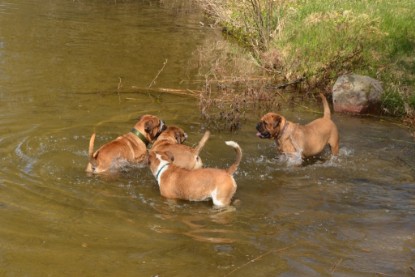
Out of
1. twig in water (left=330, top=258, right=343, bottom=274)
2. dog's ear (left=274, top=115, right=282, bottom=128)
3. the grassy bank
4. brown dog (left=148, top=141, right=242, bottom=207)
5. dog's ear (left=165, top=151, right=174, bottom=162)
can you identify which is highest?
the grassy bank

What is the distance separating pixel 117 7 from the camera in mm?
26938

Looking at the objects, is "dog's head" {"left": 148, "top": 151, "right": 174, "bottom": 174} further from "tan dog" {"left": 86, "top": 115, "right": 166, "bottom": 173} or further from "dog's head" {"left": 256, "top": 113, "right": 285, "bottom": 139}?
"dog's head" {"left": 256, "top": 113, "right": 285, "bottom": 139}

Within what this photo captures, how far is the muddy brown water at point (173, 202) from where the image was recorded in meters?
5.69

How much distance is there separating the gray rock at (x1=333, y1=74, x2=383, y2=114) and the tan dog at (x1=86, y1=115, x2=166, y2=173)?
5.49 meters

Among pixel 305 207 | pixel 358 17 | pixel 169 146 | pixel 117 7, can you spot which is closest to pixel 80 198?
pixel 169 146

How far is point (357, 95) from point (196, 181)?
6490 millimetres

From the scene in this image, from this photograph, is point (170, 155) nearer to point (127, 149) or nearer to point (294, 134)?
point (127, 149)

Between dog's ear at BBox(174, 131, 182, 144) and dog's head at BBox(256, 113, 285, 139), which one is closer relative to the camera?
dog's ear at BBox(174, 131, 182, 144)

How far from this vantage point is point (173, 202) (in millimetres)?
7359

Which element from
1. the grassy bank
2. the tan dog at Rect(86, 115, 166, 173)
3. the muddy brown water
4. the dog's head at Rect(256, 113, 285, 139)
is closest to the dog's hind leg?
the muddy brown water

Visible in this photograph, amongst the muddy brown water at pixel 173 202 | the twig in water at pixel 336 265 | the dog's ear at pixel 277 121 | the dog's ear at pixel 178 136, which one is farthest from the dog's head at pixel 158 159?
the twig in water at pixel 336 265

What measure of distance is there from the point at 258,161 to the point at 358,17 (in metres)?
8.79

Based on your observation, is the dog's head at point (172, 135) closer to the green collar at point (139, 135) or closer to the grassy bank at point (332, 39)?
the green collar at point (139, 135)

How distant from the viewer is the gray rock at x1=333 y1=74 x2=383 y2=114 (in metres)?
12.4
